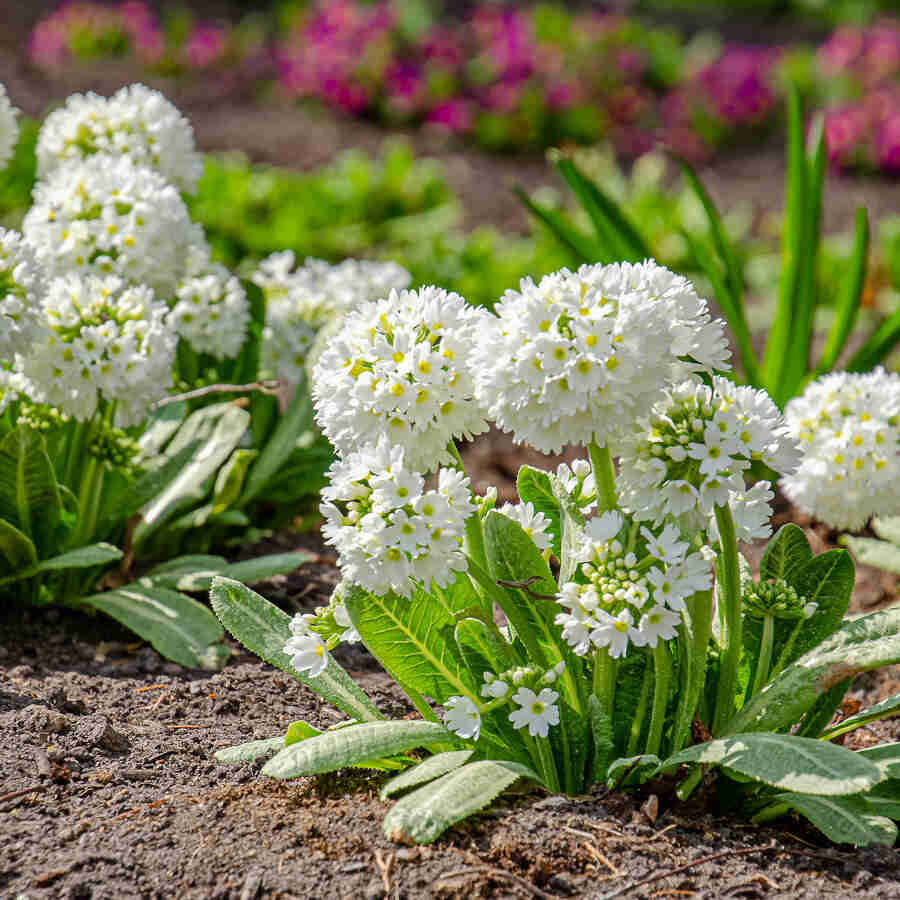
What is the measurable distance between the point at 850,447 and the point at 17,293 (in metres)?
1.87

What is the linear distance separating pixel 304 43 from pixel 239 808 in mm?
8271

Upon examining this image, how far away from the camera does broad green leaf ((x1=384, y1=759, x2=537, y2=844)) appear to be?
6.52 feet

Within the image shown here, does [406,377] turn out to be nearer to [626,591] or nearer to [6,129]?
[626,591]

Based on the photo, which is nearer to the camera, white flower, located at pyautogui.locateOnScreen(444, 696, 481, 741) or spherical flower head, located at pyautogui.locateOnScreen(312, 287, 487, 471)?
spherical flower head, located at pyautogui.locateOnScreen(312, 287, 487, 471)

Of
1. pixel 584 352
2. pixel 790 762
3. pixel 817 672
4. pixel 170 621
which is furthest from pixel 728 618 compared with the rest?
pixel 170 621

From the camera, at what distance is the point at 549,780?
2258mm

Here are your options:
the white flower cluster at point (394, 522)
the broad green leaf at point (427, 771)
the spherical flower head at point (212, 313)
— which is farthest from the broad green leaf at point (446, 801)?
the spherical flower head at point (212, 313)

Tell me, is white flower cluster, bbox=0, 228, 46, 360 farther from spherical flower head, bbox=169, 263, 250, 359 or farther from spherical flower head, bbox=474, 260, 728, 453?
spherical flower head, bbox=474, 260, 728, 453

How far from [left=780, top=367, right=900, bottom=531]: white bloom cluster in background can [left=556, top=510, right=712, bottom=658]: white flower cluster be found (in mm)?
905

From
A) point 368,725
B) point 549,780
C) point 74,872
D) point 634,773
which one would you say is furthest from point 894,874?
point 74,872

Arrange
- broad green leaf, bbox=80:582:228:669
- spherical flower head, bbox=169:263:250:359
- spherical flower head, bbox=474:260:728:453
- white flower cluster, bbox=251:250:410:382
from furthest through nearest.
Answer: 1. white flower cluster, bbox=251:250:410:382
2. spherical flower head, bbox=169:263:250:359
3. broad green leaf, bbox=80:582:228:669
4. spherical flower head, bbox=474:260:728:453

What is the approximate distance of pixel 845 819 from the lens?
83.0 inches

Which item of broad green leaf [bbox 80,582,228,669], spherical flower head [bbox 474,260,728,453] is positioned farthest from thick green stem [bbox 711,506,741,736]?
broad green leaf [bbox 80,582,228,669]

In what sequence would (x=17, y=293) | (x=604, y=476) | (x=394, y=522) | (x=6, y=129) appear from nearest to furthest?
(x=394, y=522) < (x=604, y=476) < (x=17, y=293) < (x=6, y=129)
